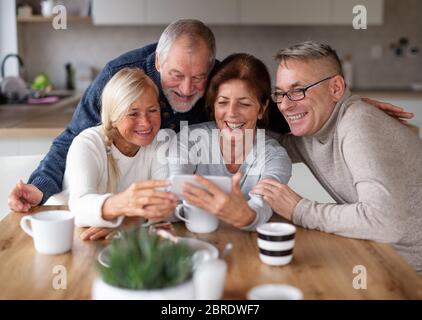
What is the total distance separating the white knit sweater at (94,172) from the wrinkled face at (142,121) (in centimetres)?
7

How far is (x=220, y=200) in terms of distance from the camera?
136cm

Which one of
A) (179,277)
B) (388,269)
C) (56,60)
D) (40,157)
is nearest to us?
(179,277)

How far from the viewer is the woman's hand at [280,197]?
1.51 m

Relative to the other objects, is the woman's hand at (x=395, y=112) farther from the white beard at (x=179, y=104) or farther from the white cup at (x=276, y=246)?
the white cup at (x=276, y=246)

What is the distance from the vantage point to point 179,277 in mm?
988

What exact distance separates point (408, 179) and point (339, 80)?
0.36m

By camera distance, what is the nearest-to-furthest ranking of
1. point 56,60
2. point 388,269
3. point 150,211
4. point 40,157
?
1. point 388,269
2. point 150,211
3. point 40,157
4. point 56,60

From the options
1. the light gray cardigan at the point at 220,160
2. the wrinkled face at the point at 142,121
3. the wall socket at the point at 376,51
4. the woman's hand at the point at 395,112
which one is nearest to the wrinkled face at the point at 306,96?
the light gray cardigan at the point at 220,160

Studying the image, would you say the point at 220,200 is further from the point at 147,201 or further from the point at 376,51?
the point at 376,51

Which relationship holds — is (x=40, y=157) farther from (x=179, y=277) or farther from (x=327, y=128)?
(x=179, y=277)

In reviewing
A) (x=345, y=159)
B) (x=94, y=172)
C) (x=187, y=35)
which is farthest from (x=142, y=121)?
(x=345, y=159)

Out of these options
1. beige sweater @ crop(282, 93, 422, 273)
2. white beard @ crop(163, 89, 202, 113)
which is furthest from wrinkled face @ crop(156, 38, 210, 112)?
beige sweater @ crop(282, 93, 422, 273)

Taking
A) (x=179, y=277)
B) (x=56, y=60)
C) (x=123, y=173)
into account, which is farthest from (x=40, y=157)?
(x=56, y=60)
